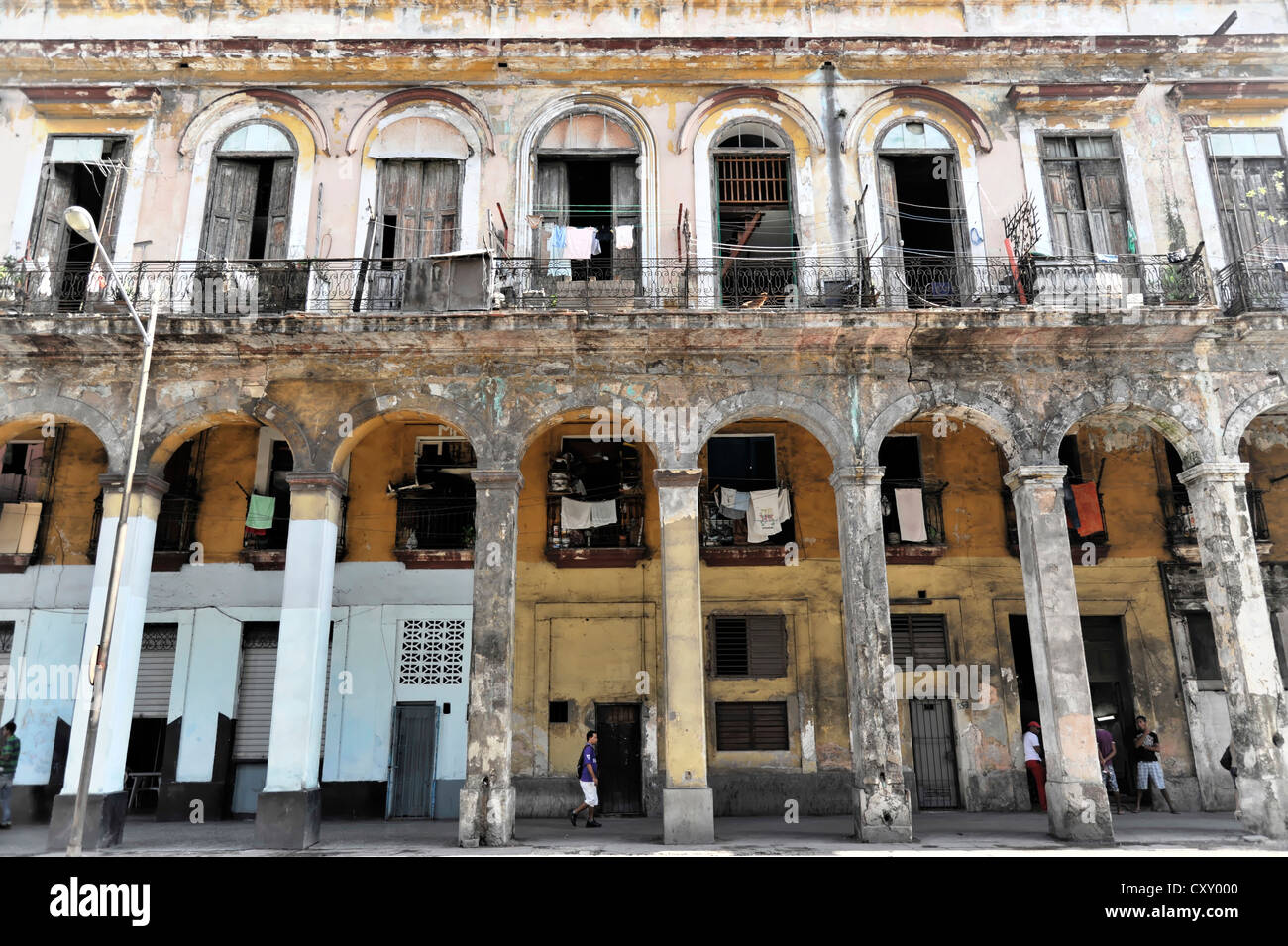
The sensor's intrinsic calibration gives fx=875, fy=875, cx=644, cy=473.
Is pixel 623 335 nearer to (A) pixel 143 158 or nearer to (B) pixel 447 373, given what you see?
(B) pixel 447 373

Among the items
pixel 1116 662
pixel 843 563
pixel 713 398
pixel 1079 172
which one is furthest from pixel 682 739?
pixel 1079 172

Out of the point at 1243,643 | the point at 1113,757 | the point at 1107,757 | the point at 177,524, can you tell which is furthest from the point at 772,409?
the point at 177,524

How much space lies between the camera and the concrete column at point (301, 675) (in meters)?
11.0

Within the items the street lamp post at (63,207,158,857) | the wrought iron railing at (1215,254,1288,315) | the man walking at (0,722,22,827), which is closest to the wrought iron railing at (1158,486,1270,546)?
the wrought iron railing at (1215,254,1288,315)

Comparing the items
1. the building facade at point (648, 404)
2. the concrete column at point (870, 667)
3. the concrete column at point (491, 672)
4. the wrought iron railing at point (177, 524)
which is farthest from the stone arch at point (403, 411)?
the concrete column at point (870, 667)

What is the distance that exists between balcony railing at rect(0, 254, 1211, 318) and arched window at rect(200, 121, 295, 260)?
0.51 m

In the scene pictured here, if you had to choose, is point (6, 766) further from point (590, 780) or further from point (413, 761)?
point (590, 780)

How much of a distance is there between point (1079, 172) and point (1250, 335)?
360 centimetres

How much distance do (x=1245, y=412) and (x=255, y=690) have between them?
1593 cm

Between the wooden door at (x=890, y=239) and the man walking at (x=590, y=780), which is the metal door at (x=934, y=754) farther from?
the wooden door at (x=890, y=239)

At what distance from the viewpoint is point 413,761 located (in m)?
Result: 14.3

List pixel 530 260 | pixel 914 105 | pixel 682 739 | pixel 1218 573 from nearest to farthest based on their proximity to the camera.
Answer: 1. pixel 682 739
2. pixel 1218 573
3. pixel 530 260
4. pixel 914 105

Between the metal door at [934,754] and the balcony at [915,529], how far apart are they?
245 centimetres

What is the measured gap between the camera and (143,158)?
13.7 m
